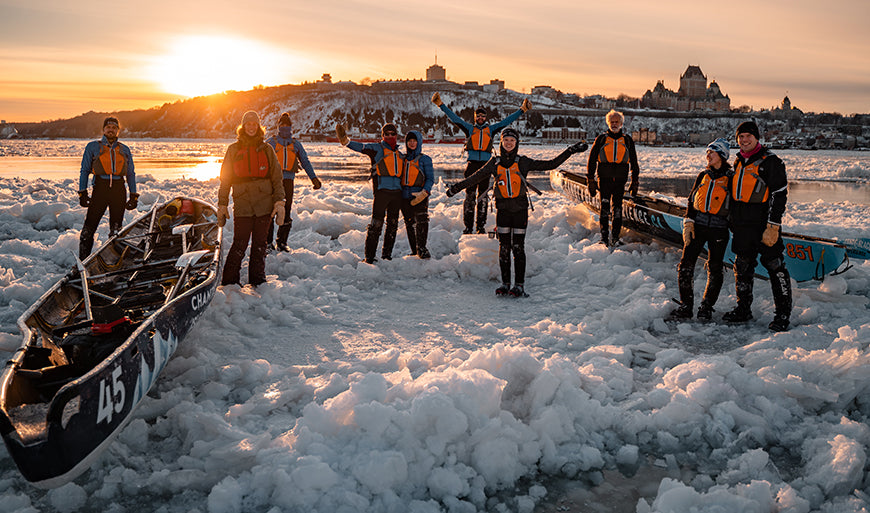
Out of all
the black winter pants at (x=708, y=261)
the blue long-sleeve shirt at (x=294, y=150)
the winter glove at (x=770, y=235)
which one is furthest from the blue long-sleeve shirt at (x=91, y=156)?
the winter glove at (x=770, y=235)

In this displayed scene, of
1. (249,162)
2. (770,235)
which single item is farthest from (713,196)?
(249,162)

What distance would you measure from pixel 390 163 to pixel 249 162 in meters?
2.16

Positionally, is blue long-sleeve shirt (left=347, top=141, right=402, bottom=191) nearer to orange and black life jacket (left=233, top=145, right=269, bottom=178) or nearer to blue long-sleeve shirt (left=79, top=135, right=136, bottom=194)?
orange and black life jacket (left=233, top=145, right=269, bottom=178)

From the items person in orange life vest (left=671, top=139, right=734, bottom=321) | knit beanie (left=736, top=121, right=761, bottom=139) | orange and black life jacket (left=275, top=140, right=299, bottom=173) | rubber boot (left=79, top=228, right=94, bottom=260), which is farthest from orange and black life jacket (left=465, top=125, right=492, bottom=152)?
rubber boot (left=79, top=228, right=94, bottom=260)

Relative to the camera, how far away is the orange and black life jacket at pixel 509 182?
22.1ft

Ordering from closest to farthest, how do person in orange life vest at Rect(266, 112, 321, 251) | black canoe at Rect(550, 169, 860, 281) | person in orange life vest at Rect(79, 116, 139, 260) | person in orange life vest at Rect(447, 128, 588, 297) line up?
black canoe at Rect(550, 169, 860, 281)
person in orange life vest at Rect(447, 128, 588, 297)
person in orange life vest at Rect(79, 116, 139, 260)
person in orange life vest at Rect(266, 112, 321, 251)

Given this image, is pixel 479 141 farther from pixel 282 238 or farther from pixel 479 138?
pixel 282 238

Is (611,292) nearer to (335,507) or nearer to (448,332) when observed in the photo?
(448,332)

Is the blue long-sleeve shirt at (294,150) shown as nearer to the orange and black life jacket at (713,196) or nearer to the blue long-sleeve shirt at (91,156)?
the blue long-sleeve shirt at (91,156)

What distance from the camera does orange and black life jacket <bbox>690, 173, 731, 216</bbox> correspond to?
222 inches

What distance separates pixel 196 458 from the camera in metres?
3.44

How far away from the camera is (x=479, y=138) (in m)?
9.33

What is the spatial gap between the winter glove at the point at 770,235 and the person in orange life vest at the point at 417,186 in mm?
4236

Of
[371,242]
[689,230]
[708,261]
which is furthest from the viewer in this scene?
[371,242]
